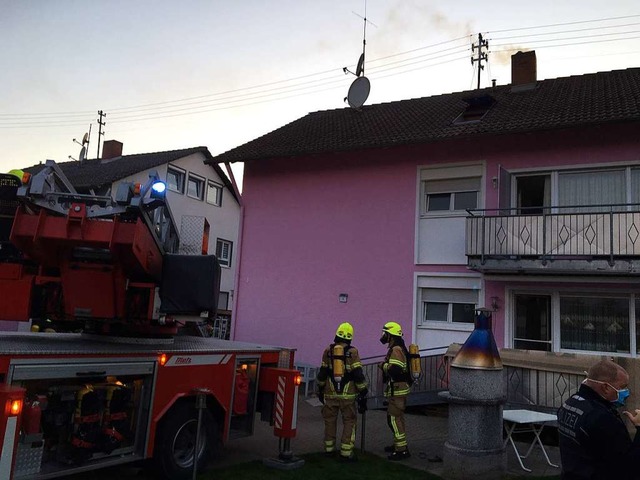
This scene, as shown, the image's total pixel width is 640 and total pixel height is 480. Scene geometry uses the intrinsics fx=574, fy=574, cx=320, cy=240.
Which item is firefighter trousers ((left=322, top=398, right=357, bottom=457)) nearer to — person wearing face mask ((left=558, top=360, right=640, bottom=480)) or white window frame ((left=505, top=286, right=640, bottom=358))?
person wearing face mask ((left=558, top=360, right=640, bottom=480))

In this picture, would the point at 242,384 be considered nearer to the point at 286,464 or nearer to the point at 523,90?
the point at 286,464

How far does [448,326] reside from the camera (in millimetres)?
13125

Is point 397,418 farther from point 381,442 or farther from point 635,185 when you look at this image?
point 635,185

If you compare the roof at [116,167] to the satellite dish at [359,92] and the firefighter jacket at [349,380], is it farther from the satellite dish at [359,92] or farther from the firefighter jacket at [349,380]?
the firefighter jacket at [349,380]

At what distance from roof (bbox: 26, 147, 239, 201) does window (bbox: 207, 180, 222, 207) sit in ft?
1.85

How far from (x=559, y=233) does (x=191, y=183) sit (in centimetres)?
2111

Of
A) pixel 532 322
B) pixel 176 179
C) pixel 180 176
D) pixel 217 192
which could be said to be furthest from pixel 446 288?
pixel 217 192

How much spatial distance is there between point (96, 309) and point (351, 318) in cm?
864

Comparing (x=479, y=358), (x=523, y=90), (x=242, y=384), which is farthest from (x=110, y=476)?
(x=523, y=90)

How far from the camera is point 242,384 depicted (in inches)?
295

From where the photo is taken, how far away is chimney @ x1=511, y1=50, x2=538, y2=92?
16062 mm

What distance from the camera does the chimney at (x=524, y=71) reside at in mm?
16062

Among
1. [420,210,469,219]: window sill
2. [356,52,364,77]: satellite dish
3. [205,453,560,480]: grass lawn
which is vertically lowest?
[205,453,560,480]: grass lawn

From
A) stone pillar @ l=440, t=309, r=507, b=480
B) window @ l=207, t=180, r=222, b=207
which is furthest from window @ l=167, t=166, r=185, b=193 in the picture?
stone pillar @ l=440, t=309, r=507, b=480
